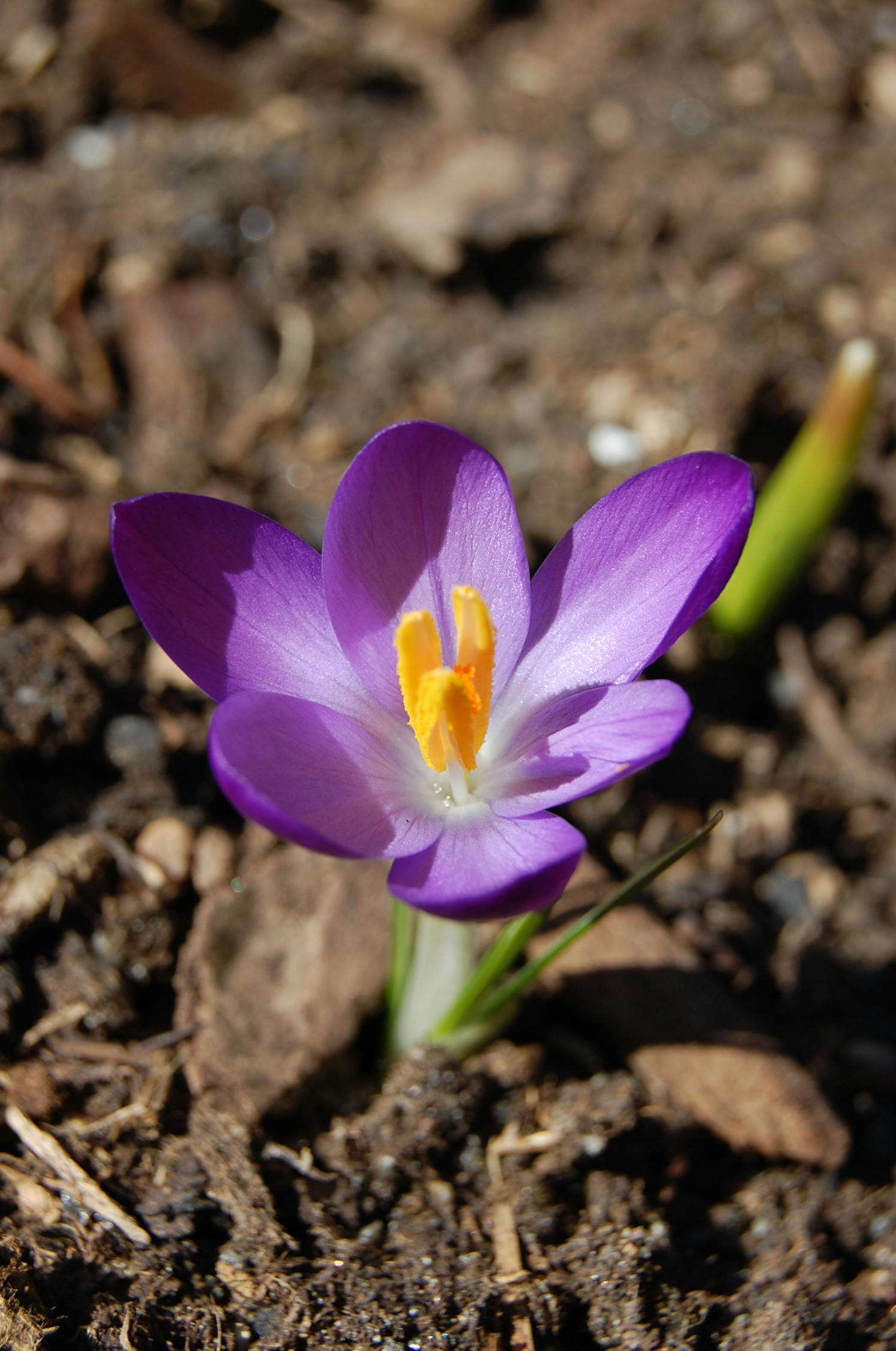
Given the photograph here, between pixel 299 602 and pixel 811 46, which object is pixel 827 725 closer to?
pixel 299 602

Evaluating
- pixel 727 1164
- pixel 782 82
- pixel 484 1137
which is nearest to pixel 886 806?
pixel 727 1164

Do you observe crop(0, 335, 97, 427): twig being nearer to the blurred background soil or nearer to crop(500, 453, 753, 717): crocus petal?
the blurred background soil

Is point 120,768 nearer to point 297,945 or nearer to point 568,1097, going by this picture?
point 297,945

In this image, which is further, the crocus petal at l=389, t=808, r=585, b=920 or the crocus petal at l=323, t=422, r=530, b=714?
the crocus petal at l=323, t=422, r=530, b=714

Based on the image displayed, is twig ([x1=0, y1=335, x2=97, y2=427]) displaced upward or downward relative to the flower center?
downward

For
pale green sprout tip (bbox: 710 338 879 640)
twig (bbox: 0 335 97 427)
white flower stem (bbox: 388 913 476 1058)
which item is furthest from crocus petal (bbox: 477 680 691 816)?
twig (bbox: 0 335 97 427)

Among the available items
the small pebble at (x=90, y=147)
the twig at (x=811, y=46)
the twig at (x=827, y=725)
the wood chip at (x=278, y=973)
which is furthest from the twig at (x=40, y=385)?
the twig at (x=811, y=46)

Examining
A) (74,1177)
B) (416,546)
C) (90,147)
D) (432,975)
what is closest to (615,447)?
(416,546)
